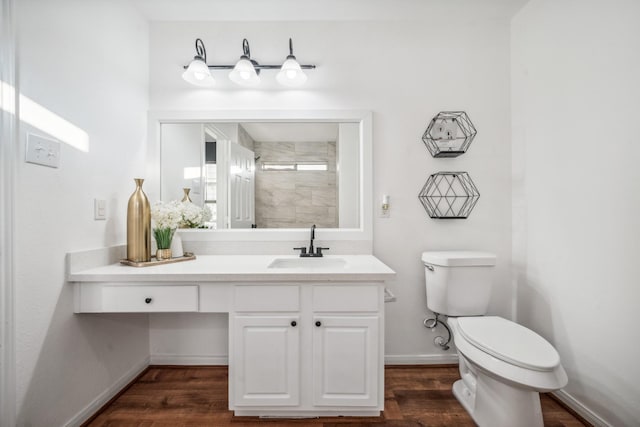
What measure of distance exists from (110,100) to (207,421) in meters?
1.81

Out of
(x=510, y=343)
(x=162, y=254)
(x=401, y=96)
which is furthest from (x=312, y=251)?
(x=401, y=96)

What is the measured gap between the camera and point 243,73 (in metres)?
1.74

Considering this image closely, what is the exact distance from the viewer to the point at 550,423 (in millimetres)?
1402

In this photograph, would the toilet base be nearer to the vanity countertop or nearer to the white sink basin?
the vanity countertop

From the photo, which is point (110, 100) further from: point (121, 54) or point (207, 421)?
point (207, 421)

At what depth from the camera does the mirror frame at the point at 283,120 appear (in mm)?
1880

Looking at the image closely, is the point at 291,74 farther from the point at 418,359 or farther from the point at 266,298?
the point at 418,359

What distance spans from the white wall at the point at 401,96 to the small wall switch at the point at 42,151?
2.72ft

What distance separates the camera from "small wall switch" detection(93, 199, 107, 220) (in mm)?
1462

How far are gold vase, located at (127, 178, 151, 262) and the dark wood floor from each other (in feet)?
2.64

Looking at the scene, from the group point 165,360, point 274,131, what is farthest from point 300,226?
point 165,360

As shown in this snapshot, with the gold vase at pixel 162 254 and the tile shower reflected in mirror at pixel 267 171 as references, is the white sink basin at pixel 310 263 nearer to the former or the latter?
the tile shower reflected in mirror at pixel 267 171

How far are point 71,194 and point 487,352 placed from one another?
2059 millimetres

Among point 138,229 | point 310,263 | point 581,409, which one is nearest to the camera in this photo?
point 581,409
